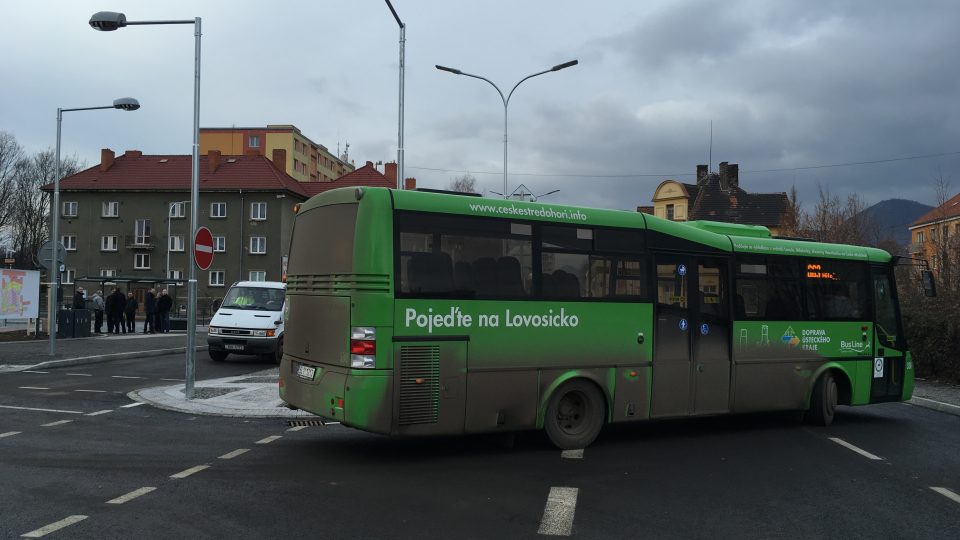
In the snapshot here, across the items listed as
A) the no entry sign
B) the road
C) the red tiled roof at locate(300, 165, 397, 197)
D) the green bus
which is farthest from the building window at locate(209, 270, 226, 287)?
the green bus

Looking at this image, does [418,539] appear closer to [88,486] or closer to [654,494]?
[654,494]

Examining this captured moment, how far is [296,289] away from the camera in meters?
8.89

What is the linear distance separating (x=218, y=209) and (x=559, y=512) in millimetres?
63037

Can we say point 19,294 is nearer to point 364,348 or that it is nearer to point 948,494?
point 364,348

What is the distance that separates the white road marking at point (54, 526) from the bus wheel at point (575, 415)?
479cm

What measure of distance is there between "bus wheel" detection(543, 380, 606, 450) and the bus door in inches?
34.3

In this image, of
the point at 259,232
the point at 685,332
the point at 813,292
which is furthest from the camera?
the point at 259,232

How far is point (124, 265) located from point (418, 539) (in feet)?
222

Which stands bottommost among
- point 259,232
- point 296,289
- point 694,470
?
point 694,470

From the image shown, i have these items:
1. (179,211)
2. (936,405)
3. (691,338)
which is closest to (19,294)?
(691,338)

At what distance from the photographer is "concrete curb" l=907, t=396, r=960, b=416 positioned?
14.0m

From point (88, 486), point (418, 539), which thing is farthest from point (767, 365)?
point (88, 486)

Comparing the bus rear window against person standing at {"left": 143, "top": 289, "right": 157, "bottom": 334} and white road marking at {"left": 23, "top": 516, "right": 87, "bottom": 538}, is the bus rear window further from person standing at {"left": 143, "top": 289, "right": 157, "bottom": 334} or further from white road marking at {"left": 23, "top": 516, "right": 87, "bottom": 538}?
person standing at {"left": 143, "top": 289, "right": 157, "bottom": 334}

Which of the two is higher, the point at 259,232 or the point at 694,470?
the point at 259,232
